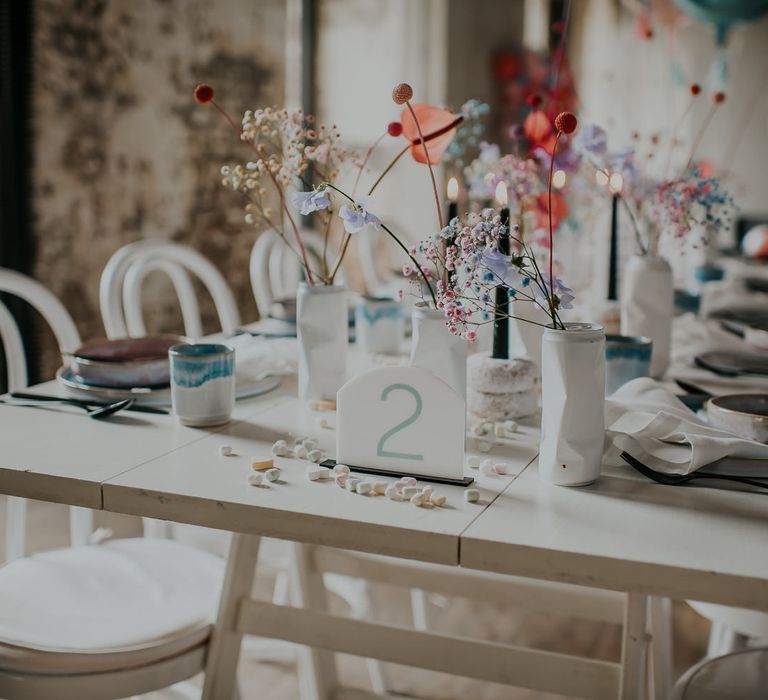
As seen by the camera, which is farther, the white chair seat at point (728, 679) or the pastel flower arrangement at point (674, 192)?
the pastel flower arrangement at point (674, 192)

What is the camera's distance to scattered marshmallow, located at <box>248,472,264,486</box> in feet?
3.49

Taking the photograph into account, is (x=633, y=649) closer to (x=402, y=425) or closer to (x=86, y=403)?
(x=402, y=425)

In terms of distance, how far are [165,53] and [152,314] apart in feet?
3.16

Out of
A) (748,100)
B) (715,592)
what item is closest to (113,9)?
(715,592)

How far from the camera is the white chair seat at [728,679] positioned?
1.23 m

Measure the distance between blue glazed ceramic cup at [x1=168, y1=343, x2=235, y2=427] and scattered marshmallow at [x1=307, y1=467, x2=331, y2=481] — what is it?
0.26m

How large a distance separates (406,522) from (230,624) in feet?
1.85

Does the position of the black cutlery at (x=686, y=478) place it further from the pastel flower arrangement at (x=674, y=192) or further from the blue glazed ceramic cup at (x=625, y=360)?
the pastel flower arrangement at (x=674, y=192)

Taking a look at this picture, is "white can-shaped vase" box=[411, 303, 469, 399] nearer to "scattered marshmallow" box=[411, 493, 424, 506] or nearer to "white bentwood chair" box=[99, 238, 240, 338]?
"scattered marshmallow" box=[411, 493, 424, 506]

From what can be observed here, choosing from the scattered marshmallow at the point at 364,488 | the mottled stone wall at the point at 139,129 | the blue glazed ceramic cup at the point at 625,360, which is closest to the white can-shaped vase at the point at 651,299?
the blue glazed ceramic cup at the point at 625,360

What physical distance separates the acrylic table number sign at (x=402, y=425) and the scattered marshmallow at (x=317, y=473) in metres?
0.04

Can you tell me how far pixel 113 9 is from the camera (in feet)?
10.5

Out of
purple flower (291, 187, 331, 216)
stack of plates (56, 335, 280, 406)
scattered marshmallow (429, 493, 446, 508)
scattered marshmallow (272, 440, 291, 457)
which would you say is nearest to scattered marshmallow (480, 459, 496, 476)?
scattered marshmallow (429, 493, 446, 508)

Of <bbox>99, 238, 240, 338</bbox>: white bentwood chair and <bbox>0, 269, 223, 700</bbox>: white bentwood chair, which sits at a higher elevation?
<bbox>99, 238, 240, 338</bbox>: white bentwood chair
